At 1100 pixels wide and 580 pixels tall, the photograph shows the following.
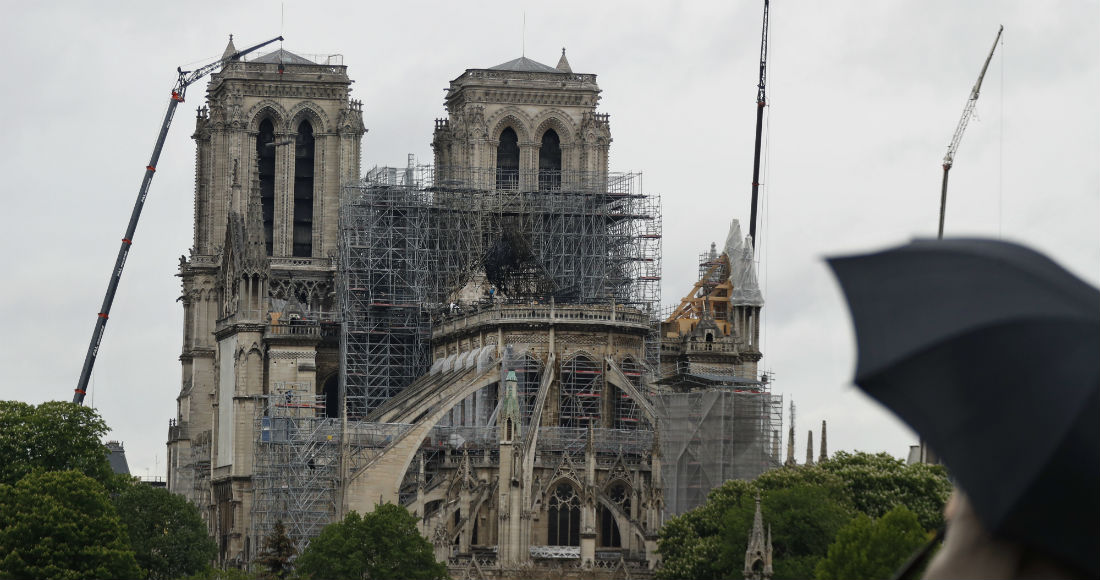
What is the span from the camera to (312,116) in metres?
125

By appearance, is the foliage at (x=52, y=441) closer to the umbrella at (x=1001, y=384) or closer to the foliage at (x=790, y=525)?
the foliage at (x=790, y=525)

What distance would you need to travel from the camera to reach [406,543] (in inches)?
3191

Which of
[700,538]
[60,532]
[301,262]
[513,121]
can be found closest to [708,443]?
[700,538]

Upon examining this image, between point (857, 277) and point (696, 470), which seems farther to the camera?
point (696, 470)

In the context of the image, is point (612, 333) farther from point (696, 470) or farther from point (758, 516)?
point (758, 516)

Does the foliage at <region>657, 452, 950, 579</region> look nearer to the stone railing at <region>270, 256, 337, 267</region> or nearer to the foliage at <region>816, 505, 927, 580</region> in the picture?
the foliage at <region>816, 505, 927, 580</region>

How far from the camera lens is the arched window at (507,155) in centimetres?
12162

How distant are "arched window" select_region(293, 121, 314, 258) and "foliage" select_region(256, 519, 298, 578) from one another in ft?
130

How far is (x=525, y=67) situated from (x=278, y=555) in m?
46.4

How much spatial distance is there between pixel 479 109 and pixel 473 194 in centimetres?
735

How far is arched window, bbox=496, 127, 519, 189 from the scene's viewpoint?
12162 centimetres

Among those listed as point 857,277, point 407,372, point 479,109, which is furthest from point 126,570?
point 857,277

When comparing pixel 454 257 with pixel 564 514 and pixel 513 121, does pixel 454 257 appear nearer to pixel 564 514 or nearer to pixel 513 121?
pixel 513 121

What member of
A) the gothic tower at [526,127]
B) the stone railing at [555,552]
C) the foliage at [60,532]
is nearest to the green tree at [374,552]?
the foliage at [60,532]
